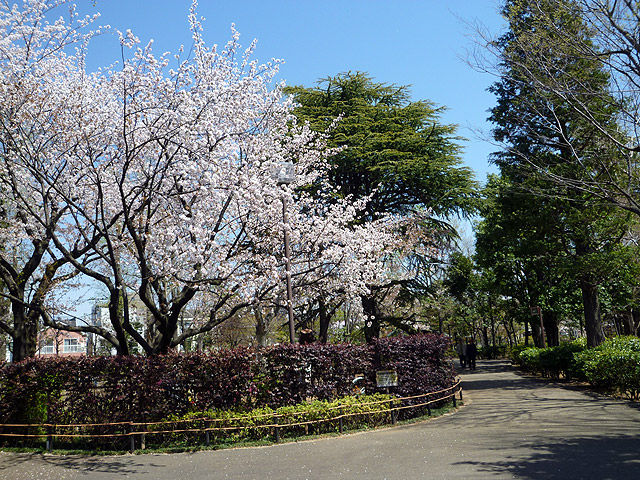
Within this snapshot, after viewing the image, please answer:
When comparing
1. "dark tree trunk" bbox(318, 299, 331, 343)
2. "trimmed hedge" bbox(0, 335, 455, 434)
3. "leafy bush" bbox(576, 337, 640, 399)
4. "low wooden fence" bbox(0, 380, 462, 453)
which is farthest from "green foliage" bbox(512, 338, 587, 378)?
"low wooden fence" bbox(0, 380, 462, 453)

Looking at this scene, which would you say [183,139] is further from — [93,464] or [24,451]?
[24,451]

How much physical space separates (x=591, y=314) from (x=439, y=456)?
45.9 ft

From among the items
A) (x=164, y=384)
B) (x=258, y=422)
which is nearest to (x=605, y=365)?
(x=258, y=422)

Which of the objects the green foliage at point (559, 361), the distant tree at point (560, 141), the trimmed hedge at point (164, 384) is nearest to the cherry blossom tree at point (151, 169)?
the trimmed hedge at point (164, 384)

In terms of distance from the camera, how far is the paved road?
266 inches

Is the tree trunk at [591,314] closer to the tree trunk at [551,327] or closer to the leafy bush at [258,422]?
the tree trunk at [551,327]

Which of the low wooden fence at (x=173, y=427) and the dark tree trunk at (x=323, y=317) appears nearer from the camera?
the low wooden fence at (x=173, y=427)

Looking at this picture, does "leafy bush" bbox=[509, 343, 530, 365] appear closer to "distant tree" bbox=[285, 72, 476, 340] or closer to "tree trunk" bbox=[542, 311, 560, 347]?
"tree trunk" bbox=[542, 311, 560, 347]

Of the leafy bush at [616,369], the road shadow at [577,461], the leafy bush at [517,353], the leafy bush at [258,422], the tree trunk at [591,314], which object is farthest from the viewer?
the leafy bush at [517,353]

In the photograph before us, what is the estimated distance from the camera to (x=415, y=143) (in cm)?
2131

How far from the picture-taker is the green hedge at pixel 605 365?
A: 40.4 feet

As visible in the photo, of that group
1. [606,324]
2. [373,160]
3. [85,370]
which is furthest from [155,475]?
[606,324]

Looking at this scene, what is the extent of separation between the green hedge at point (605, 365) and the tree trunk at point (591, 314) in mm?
764

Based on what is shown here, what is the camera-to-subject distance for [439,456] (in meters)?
7.79
